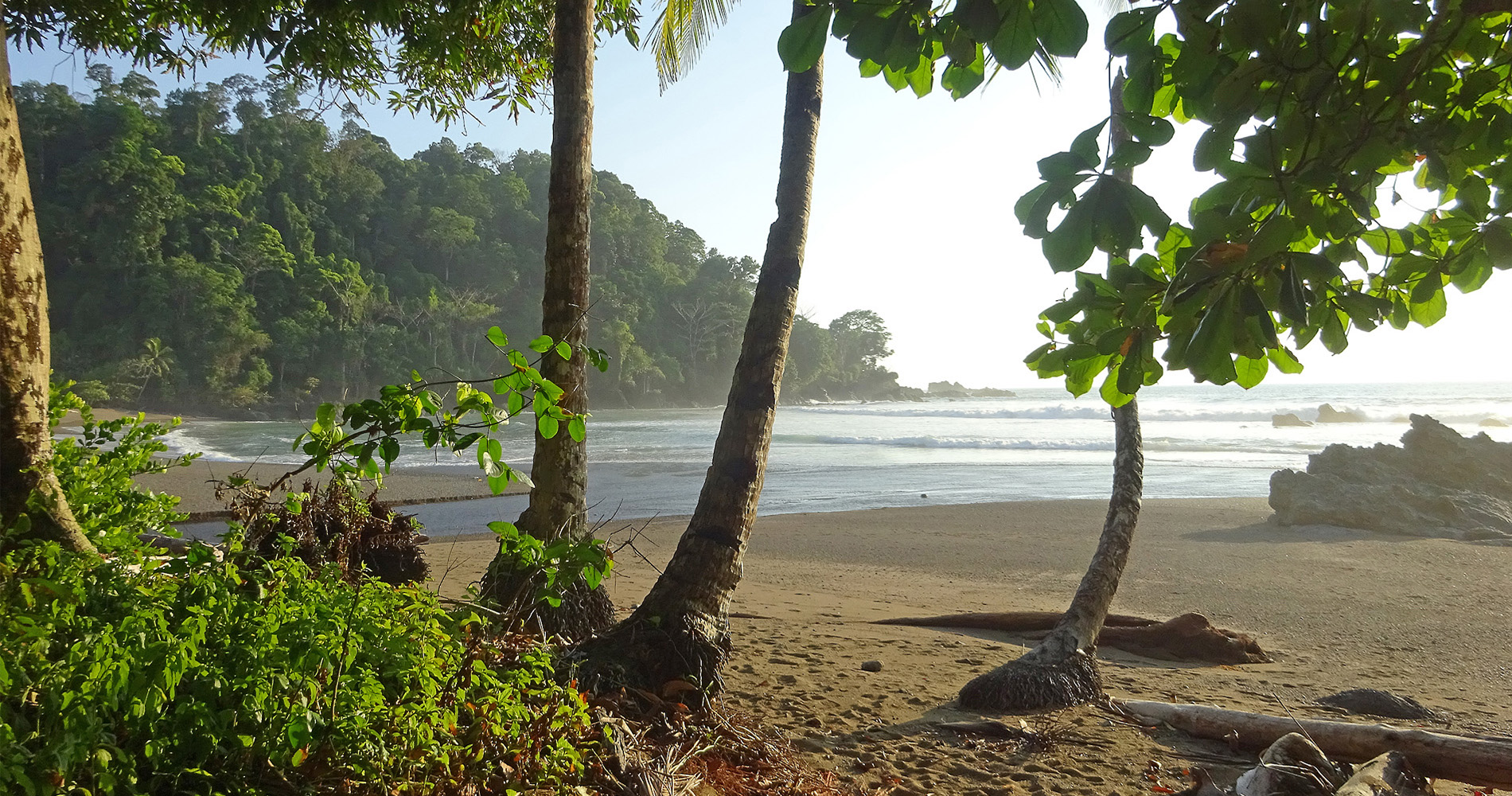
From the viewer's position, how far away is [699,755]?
2.47m

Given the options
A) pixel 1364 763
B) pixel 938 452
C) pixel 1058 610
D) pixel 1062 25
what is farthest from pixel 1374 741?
pixel 938 452

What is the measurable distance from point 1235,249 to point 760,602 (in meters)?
5.47

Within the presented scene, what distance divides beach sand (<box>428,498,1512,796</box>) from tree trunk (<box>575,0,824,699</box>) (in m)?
0.55

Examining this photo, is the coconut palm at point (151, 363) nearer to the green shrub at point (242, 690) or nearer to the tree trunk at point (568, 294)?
the tree trunk at point (568, 294)

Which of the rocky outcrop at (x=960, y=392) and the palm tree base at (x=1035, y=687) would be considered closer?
the palm tree base at (x=1035, y=687)

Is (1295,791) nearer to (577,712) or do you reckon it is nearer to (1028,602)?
(577,712)

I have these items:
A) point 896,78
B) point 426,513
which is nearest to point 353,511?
point 896,78

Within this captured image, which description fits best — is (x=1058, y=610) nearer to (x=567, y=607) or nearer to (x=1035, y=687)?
(x=1035, y=687)

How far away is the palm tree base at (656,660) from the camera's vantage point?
9.37 ft

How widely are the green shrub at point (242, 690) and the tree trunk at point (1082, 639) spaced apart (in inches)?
96.9

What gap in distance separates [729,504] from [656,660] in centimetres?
64

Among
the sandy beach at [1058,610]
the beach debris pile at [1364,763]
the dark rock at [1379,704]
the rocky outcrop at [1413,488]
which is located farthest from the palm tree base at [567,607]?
the rocky outcrop at [1413,488]

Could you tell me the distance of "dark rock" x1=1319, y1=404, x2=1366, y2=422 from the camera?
3481 cm

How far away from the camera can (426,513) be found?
10883 mm
